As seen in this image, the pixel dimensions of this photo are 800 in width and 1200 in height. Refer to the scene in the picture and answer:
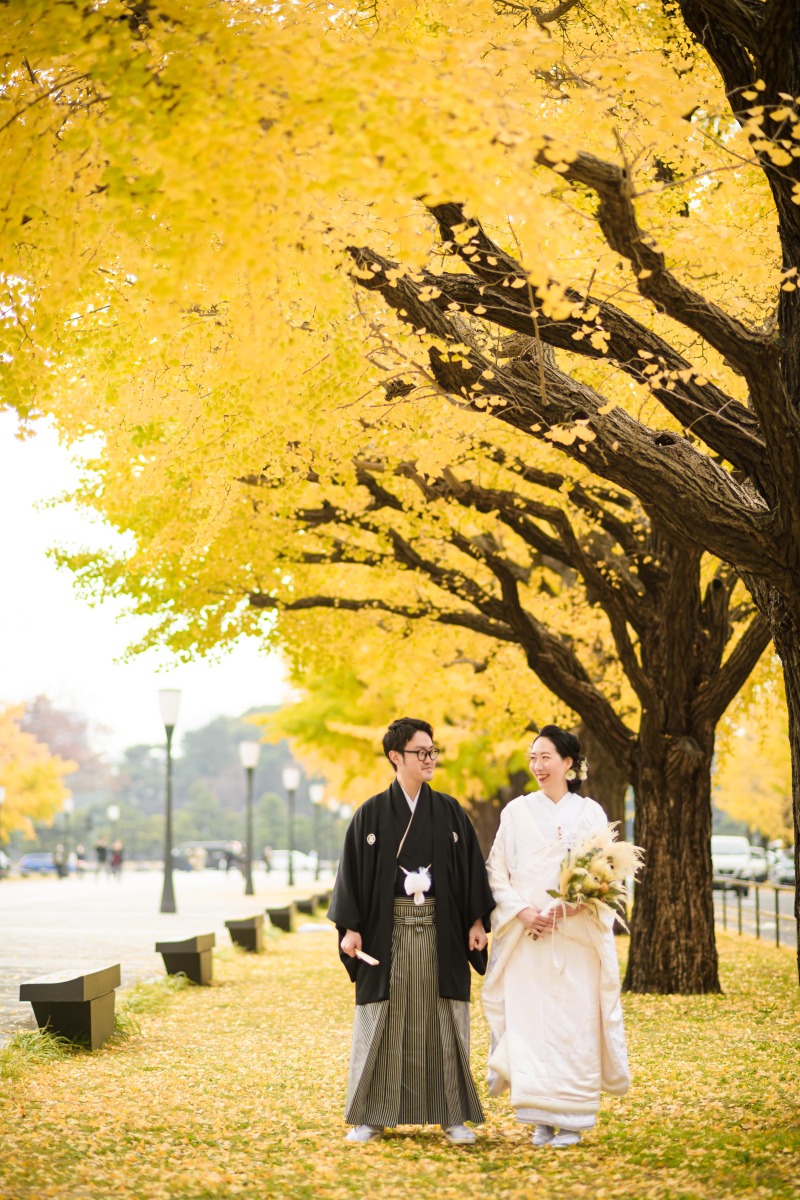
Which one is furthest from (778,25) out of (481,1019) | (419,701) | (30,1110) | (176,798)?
(176,798)

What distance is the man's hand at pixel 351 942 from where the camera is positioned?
5.98m

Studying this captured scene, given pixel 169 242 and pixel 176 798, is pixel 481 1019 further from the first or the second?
pixel 176 798

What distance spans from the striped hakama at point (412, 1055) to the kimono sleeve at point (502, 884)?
0.35 metres

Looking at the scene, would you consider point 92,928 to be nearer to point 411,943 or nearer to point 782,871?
point 411,943

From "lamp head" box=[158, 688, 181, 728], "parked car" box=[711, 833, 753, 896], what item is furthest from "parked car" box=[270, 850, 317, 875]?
"lamp head" box=[158, 688, 181, 728]

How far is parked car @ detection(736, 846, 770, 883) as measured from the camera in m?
37.4

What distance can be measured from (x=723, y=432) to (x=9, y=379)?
359 centimetres

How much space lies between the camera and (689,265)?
8094 mm

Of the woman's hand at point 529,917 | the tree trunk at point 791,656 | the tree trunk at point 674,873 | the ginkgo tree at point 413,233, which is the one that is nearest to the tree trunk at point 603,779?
the tree trunk at point 674,873

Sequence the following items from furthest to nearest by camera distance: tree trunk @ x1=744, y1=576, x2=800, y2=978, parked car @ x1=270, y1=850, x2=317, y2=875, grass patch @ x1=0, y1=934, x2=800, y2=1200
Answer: parked car @ x1=270, y1=850, x2=317, y2=875 → tree trunk @ x1=744, y1=576, x2=800, y2=978 → grass patch @ x1=0, y1=934, x2=800, y2=1200

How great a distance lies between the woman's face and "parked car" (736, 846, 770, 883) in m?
31.0

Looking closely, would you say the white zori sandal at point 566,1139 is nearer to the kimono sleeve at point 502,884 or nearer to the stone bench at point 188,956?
the kimono sleeve at point 502,884

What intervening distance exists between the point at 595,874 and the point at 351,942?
118 centimetres

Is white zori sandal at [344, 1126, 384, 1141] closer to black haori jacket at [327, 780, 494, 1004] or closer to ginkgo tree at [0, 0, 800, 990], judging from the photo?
black haori jacket at [327, 780, 494, 1004]
